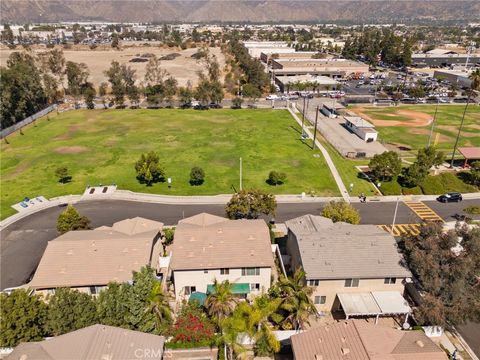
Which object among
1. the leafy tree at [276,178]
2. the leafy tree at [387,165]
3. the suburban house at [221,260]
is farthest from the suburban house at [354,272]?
the leafy tree at [387,165]

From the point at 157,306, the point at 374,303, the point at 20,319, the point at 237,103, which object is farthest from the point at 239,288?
the point at 237,103

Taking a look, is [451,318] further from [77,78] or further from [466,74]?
[466,74]

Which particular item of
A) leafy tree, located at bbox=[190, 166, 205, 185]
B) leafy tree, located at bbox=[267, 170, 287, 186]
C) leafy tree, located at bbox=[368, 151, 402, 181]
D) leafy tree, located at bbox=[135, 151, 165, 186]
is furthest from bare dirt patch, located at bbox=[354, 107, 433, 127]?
leafy tree, located at bbox=[135, 151, 165, 186]

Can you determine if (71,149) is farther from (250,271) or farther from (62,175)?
(250,271)

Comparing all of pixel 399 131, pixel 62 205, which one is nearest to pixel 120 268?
pixel 62 205

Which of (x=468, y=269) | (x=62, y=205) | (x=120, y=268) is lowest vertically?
(x=62, y=205)
